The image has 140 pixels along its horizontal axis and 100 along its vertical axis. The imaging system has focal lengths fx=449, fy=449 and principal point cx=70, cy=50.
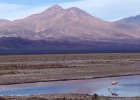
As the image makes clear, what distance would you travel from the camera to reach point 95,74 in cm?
5034

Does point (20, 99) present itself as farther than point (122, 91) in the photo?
No

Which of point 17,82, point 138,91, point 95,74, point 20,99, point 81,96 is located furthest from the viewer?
point 95,74

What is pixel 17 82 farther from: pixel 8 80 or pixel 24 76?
pixel 24 76

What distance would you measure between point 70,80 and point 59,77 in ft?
9.19

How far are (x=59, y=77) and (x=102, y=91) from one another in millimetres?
13873

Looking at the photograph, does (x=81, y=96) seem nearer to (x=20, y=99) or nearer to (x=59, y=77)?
(x=20, y=99)

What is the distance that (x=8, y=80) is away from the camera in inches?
1681

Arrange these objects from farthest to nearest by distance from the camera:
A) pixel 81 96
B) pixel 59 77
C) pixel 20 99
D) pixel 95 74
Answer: pixel 95 74 < pixel 59 77 < pixel 81 96 < pixel 20 99

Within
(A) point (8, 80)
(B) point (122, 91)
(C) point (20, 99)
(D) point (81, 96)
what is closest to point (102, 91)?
(B) point (122, 91)

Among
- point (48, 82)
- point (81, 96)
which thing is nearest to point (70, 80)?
point (48, 82)

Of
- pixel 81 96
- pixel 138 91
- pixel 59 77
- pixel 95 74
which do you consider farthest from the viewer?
pixel 95 74

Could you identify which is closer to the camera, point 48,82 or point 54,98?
point 54,98

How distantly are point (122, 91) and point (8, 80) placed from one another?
1401 cm

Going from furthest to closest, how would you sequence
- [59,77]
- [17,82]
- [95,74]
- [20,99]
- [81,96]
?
1. [95,74]
2. [59,77]
3. [17,82]
4. [81,96]
5. [20,99]
